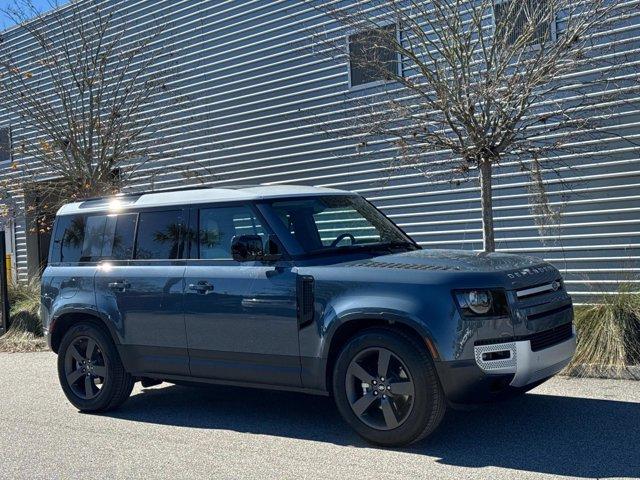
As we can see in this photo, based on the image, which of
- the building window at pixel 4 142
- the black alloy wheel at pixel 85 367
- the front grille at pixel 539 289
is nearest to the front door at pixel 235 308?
the black alloy wheel at pixel 85 367

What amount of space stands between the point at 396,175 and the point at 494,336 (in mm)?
7320

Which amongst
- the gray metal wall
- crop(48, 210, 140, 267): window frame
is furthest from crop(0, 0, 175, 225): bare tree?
crop(48, 210, 140, 267): window frame

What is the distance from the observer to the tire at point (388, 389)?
555cm

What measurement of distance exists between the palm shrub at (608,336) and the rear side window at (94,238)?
446 centimetres

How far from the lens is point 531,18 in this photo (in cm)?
865

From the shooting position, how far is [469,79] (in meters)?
8.88

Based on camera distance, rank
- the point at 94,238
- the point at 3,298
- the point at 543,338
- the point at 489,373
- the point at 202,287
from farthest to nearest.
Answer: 1. the point at 3,298
2. the point at 94,238
3. the point at 202,287
4. the point at 543,338
5. the point at 489,373

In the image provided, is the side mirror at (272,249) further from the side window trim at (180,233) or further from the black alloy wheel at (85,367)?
the black alloy wheel at (85,367)

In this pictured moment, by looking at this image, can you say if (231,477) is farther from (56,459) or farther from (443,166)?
(443,166)

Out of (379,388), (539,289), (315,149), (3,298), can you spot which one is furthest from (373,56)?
(3,298)

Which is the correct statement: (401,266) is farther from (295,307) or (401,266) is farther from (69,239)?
(69,239)

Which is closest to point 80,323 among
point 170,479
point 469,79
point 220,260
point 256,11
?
point 220,260

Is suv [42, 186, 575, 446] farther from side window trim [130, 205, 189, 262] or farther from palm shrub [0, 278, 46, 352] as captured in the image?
palm shrub [0, 278, 46, 352]

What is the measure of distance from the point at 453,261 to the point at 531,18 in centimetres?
383
